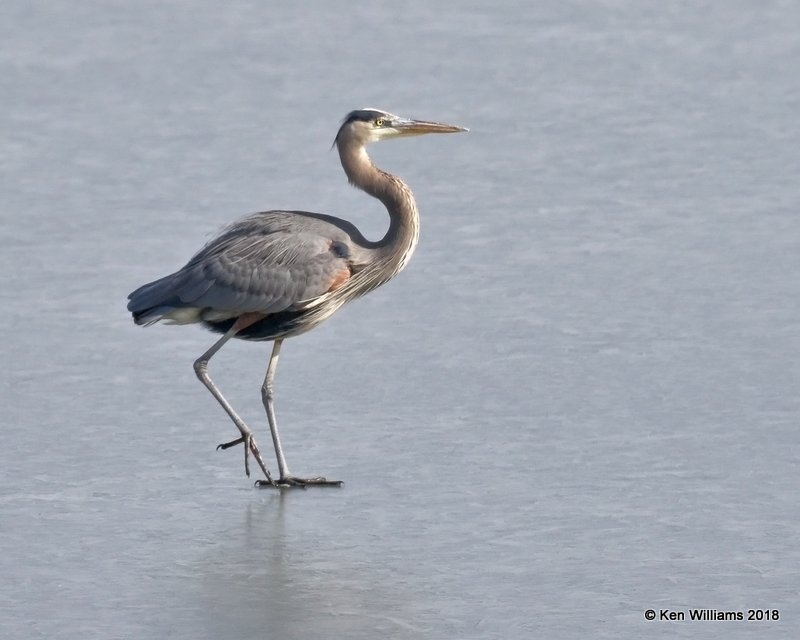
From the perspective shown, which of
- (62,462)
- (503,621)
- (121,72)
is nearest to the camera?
(503,621)

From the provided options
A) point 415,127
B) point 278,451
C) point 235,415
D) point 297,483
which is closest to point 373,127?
point 415,127

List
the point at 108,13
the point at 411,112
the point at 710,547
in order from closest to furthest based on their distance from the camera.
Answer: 1. the point at 710,547
2. the point at 411,112
3. the point at 108,13

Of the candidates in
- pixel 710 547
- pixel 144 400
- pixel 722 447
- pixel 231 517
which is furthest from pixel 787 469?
pixel 144 400

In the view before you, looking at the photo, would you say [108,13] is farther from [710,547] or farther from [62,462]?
[710,547]

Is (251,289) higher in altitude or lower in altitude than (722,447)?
higher

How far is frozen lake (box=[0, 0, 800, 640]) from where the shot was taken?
21.9 feet

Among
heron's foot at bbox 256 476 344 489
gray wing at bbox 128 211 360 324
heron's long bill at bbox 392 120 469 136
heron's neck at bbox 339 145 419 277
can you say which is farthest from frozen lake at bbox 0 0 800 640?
heron's long bill at bbox 392 120 469 136

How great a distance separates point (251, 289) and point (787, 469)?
269 centimetres

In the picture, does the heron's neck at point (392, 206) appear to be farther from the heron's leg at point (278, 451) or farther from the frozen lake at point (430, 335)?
the heron's leg at point (278, 451)

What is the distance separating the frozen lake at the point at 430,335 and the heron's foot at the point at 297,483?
1.9 inches

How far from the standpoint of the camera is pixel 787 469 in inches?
304

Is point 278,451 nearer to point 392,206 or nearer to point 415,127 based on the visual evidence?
point 392,206

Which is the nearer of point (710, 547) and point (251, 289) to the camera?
point (710, 547)

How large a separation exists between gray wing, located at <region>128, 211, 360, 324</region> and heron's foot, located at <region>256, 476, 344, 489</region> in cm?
91
